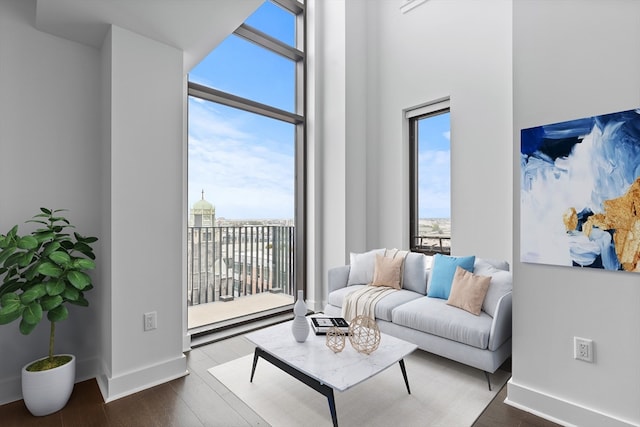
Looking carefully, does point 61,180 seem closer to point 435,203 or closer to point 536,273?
point 536,273

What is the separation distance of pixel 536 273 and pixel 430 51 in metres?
3.10

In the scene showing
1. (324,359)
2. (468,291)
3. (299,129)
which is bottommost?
(324,359)

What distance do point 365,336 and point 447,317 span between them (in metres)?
0.85

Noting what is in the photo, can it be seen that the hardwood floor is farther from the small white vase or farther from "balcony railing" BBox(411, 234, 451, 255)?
"balcony railing" BBox(411, 234, 451, 255)

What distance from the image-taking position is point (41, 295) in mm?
1903

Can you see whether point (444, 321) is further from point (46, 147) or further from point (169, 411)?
point (46, 147)

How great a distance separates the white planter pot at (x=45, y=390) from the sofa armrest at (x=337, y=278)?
2.33 m

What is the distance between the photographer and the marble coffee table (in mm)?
1759

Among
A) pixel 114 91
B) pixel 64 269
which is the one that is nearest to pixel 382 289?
pixel 64 269

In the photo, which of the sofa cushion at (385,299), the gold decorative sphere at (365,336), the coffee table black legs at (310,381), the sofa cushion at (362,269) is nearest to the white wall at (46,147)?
the coffee table black legs at (310,381)

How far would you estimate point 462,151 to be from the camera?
3701mm

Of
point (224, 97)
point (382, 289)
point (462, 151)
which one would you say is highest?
point (224, 97)

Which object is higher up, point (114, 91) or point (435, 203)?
point (114, 91)

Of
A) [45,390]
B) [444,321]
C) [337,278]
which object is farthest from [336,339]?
[45,390]
